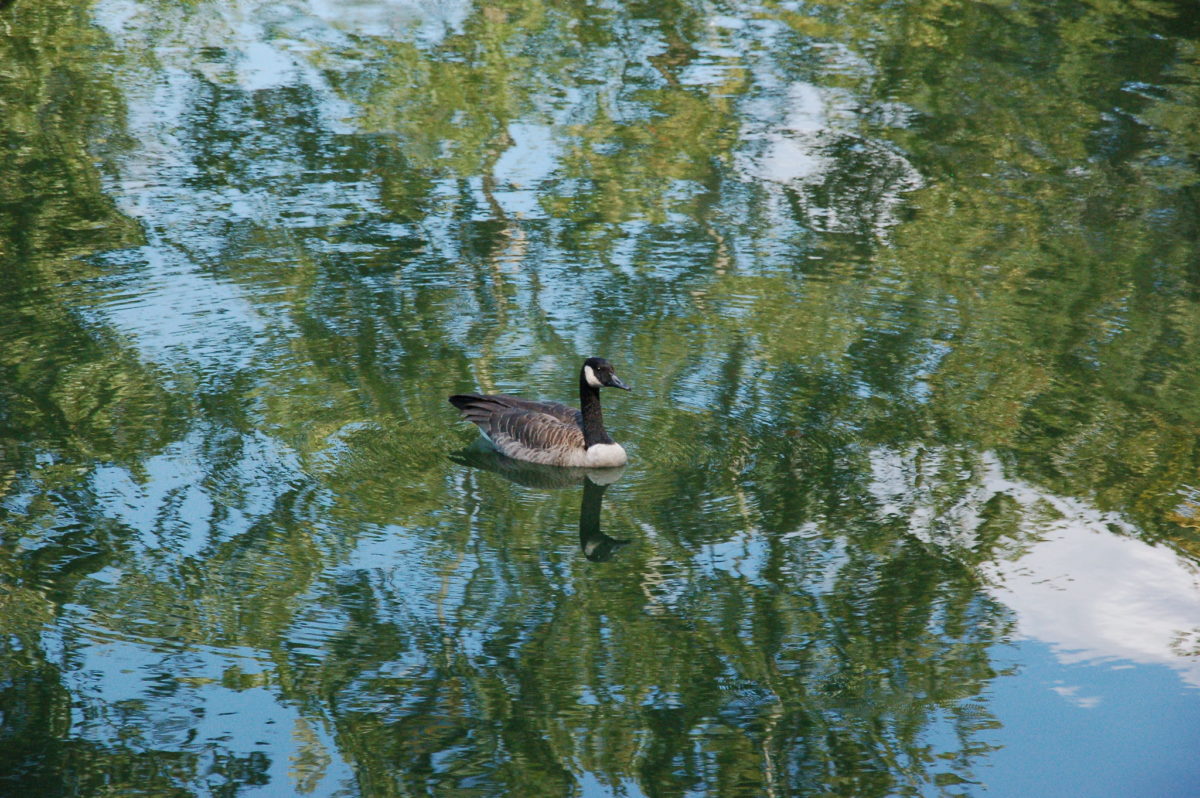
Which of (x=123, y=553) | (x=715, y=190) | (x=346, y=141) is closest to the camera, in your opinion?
(x=123, y=553)

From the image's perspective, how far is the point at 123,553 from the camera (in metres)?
9.20

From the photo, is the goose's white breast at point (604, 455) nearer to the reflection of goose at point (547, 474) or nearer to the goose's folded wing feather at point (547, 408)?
the reflection of goose at point (547, 474)

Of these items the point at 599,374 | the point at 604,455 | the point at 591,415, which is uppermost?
the point at 599,374

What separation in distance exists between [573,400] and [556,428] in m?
1.15

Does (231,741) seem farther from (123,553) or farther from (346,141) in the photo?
(346,141)

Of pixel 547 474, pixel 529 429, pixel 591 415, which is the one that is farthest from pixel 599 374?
pixel 547 474

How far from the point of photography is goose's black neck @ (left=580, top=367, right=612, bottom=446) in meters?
10.7

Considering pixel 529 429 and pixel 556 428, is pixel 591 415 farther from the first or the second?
pixel 529 429

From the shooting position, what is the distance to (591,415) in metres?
10.8

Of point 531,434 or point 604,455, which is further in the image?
point 531,434

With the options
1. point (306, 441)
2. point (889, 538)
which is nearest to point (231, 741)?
point (306, 441)

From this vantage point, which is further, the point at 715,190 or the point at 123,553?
the point at 715,190

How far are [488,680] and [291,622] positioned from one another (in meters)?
1.33

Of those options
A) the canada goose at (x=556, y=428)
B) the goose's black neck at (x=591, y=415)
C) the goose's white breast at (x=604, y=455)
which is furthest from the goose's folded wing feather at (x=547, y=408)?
the goose's white breast at (x=604, y=455)
